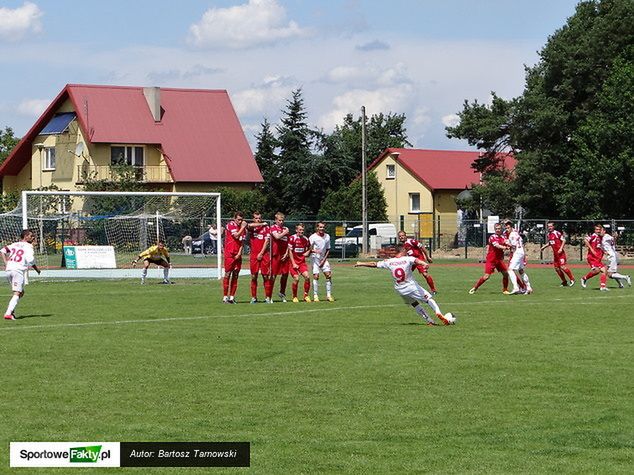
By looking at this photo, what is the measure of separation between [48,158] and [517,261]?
2064 inches

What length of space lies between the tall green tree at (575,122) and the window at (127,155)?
64.6 ft

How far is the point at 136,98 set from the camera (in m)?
75.6

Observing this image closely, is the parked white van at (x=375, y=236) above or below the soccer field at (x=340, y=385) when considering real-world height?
above

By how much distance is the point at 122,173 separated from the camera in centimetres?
7031

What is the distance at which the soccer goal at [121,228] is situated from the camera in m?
42.0

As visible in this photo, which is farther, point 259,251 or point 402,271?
point 259,251

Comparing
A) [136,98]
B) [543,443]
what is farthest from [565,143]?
[543,443]

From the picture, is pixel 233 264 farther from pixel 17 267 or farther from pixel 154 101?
pixel 154 101

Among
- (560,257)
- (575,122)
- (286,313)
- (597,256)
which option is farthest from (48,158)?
(286,313)

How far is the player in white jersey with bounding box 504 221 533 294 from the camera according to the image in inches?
1146

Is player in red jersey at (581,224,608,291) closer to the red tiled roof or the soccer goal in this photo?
the soccer goal

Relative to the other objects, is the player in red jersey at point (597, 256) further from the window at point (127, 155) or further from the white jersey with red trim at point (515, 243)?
the window at point (127, 155)

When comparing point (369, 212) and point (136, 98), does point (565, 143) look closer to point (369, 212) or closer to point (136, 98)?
point (369, 212)

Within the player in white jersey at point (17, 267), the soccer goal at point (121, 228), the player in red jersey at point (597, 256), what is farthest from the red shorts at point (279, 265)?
the soccer goal at point (121, 228)
